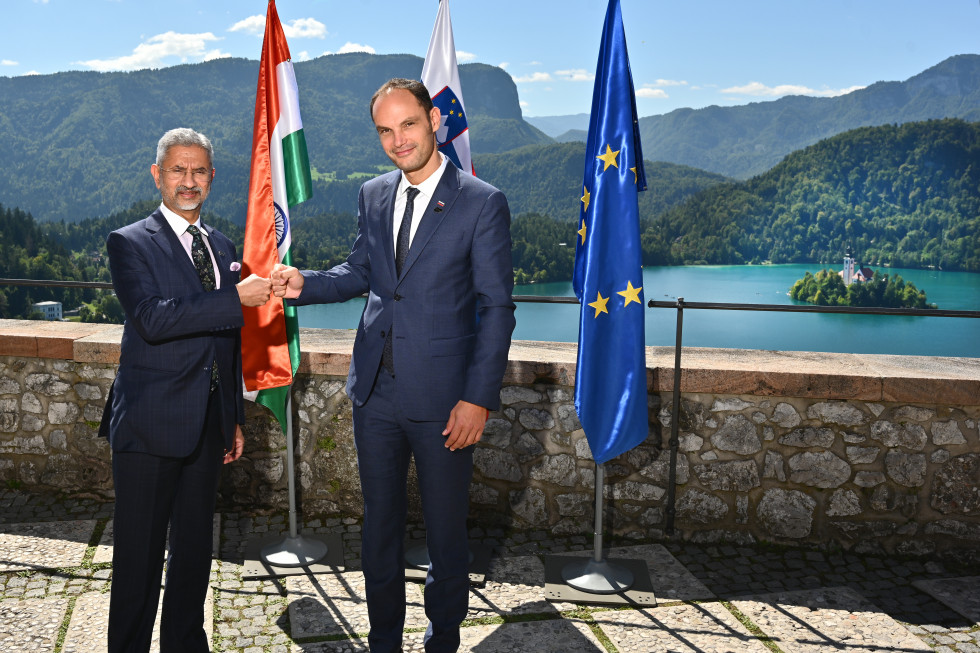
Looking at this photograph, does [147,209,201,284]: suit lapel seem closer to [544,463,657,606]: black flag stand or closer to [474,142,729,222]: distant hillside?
[544,463,657,606]: black flag stand

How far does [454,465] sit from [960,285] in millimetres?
99340

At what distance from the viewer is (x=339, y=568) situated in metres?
3.18

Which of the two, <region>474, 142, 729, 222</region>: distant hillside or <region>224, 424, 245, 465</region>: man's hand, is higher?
<region>474, 142, 729, 222</region>: distant hillside

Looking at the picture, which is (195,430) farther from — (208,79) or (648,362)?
(208,79)

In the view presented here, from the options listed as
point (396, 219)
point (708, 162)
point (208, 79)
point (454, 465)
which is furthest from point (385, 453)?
point (708, 162)

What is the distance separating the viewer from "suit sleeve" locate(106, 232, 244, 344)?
6.17 ft

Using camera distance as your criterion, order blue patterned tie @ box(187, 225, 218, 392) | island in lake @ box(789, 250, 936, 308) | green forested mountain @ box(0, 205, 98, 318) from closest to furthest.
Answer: blue patterned tie @ box(187, 225, 218, 392) → green forested mountain @ box(0, 205, 98, 318) → island in lake @ box(789, 250, 936, 308)

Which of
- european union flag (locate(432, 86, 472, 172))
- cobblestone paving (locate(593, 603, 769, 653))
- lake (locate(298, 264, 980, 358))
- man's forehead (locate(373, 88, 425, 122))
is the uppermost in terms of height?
european union flag (locate(432, 86, 472, 172))

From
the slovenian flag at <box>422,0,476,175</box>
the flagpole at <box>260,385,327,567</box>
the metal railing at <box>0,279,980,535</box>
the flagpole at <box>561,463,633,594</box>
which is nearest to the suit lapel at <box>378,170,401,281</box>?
the metal railing at <box>0,279,980,535</box>

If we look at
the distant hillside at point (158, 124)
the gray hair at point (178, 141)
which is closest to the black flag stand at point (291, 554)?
the gray hair at point (178, 141)

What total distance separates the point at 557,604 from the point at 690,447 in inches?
42.9

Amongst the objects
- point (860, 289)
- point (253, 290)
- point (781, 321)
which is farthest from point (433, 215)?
point (781, 321)

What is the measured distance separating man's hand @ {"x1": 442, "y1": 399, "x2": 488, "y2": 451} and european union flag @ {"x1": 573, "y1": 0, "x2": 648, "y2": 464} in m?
1.04

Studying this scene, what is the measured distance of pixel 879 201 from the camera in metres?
84.4
